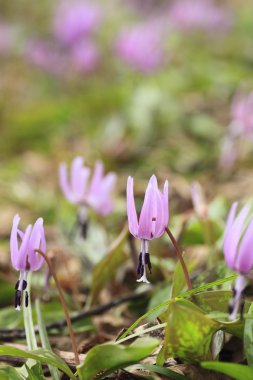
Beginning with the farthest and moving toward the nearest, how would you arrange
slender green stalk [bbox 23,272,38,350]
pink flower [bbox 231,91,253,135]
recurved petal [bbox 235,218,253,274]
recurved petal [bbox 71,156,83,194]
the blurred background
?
1. the blurred background
2. pink flower [bbox 231,91,253,135]
3. recurved petal [bbox 71,156,83,194]
4. slender green stalk [bbox 23,272,38,350]
5. recurved petal [bbox 235,218,253,274]

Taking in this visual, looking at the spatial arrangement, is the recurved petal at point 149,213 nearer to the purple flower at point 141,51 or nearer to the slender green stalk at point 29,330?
the slender green stalk at point 29,330

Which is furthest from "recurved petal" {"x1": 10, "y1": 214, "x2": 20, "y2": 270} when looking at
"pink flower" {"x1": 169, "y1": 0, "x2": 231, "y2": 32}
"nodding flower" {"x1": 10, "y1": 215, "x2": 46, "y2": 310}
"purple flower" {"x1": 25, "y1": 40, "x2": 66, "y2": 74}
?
"pink flower" {"x1": 169, "y1": 0, "x2": 231, "y2": 32}

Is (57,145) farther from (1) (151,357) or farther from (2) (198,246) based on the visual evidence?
(1) (151,357)

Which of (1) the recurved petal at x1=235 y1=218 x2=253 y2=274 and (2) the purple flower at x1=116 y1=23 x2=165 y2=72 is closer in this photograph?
(1) the recurved petal at x1=235 y1=218 x2=253 y2=274

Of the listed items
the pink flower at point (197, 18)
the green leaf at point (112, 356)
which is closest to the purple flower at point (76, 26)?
the pink flower at point (197, 18)

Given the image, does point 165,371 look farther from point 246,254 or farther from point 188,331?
point 246,254

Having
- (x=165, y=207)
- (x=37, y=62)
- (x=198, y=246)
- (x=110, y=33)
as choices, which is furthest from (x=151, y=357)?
(x=110, y=33)

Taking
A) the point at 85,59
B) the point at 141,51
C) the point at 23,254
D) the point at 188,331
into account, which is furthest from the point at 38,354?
the point at 85,59

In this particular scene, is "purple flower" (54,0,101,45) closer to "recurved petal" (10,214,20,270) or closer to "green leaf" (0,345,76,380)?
"recurved petal" (10,214,20,270)
